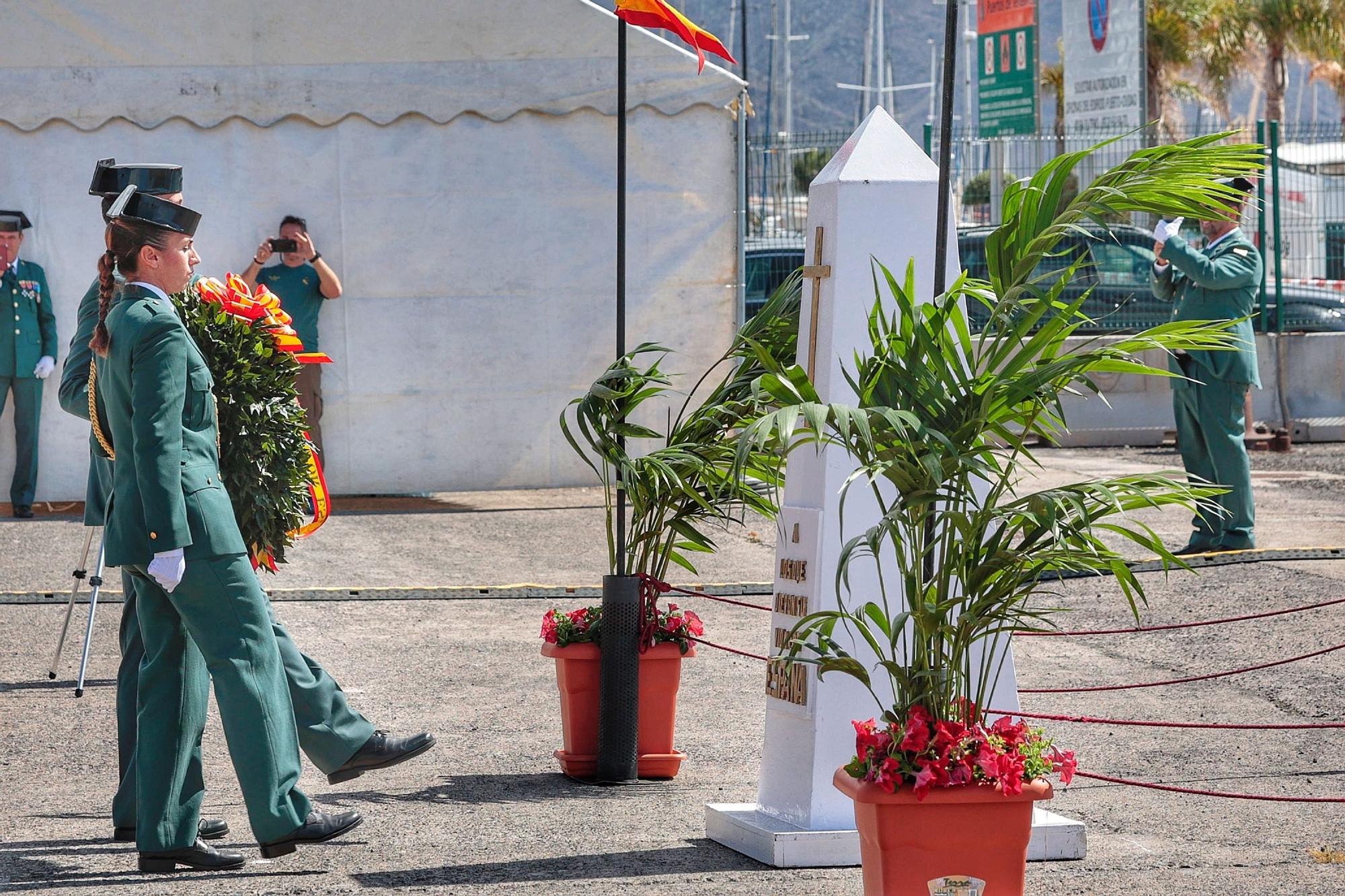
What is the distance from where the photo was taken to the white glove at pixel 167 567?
466 cm

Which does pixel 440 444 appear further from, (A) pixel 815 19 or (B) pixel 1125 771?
(A) pixel 815 19

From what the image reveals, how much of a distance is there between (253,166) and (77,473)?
2.48 metres

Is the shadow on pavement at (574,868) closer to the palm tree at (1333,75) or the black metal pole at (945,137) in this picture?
the black metal pole at (945,137)

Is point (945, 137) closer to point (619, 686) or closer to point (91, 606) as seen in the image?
point (619, 686)

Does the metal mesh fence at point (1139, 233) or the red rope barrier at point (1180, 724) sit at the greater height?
the metal mesh fence at point (1139, 233)

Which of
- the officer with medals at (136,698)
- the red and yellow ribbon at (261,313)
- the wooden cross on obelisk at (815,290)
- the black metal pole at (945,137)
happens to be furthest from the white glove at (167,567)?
the black metal pole at (945,137)

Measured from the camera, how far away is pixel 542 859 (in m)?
4.99

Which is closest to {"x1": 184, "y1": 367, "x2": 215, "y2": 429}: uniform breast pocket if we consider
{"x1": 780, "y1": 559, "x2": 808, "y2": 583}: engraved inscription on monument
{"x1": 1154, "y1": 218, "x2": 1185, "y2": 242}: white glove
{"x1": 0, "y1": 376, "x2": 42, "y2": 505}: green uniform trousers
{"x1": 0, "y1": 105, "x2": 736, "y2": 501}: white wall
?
{"x1": 780, "y1": 559, "x2": 808, "y2": 583}: engraved inscription on monument

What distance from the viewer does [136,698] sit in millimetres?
5227

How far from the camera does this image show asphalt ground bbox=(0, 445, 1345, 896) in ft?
16.0

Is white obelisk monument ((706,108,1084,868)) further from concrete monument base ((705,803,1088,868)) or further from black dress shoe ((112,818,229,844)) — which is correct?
black dress shoe ((112,818,229,844))

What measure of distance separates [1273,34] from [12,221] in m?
44.6

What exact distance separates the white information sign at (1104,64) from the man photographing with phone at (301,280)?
1152 cm

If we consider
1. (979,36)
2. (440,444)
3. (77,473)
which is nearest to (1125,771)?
(440,444)
